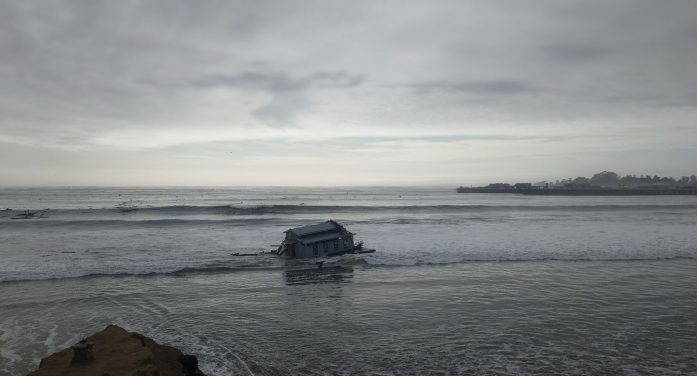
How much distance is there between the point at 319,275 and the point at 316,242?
398 cm

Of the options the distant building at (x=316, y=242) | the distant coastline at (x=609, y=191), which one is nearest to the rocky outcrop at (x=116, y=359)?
the distant building at (x=316, y=242)

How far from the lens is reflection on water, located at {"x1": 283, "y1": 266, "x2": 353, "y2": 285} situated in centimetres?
1420

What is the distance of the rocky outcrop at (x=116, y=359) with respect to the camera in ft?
14.5

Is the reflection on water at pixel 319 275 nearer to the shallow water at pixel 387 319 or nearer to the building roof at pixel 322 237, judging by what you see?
the shallow water at pixel 387 319

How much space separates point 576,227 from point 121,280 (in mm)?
30381

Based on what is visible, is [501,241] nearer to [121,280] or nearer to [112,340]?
[121,280]

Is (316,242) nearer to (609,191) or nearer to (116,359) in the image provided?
(116,359)

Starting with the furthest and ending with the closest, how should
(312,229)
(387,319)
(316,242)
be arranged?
(312,229) < (316,242) < (387,319)

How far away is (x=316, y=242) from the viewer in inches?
757

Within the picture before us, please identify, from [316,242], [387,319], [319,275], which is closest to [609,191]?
A: [316,242]

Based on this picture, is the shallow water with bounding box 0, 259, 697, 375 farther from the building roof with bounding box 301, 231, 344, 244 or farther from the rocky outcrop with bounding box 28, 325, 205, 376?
the building roof with bounding box 301, 231, 344, 244

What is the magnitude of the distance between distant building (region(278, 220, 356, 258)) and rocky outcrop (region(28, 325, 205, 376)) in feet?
44.2

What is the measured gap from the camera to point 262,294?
12297 millimetres

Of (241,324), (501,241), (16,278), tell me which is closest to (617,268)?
(501,241)
